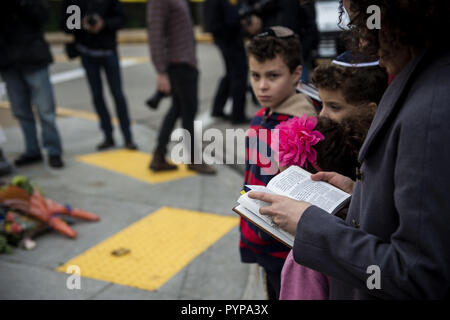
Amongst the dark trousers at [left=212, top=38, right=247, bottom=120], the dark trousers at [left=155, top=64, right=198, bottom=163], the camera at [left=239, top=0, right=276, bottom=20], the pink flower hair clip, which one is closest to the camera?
the pink flower hair clip

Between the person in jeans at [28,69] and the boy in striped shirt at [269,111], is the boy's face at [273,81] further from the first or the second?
the person in jeans at [28,69]

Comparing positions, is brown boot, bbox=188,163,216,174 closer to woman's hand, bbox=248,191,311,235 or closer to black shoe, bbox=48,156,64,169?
black shoe, bbox=48,156,64,169

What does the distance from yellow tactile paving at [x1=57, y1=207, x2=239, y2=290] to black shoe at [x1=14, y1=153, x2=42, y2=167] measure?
210 cm

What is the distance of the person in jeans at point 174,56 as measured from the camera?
14.8 ft

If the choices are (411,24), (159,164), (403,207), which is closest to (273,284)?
(403,207)

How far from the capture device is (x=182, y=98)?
189 inches

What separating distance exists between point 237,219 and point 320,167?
234 cm

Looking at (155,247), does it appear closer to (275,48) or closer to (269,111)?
(269,111)

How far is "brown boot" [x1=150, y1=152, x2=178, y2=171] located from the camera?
5121 millimetres

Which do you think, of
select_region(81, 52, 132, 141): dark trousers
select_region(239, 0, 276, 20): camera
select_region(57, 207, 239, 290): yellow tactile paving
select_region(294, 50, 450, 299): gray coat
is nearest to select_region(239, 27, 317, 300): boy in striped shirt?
select_region(294, 50, 450, 299): gray coat

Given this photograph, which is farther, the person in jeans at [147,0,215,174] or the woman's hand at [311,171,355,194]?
the person in jeans at [147,0,215,174]

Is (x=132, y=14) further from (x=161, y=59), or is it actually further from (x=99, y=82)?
(x=161, y=59)

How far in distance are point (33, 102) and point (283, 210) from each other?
15.5 ft
